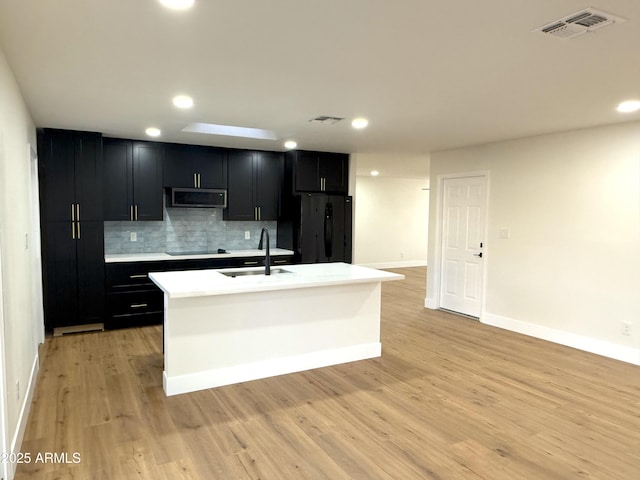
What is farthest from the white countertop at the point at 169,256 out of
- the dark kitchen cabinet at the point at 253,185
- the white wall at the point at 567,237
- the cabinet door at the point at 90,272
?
the white wall at the point at 567,237

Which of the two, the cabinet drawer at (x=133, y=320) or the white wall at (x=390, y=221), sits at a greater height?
the white wall at (x=390, y=221)

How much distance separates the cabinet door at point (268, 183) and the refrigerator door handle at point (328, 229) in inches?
29.3

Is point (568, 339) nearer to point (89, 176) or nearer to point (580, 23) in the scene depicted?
point (580, 23)

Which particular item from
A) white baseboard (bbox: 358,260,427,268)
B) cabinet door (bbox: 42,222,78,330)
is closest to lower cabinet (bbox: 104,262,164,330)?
cabinet door (bbox: 42,222,78,330)

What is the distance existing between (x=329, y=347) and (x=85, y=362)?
2.29 m

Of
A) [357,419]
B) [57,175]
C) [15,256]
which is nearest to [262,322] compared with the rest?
[357,419]

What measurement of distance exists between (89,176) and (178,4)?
146 inches

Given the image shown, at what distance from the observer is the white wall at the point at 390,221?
10469 millimetres

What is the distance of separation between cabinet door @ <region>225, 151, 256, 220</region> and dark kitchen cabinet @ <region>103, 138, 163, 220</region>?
94cm

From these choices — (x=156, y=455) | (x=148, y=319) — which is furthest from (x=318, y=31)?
(x=148, y=319)

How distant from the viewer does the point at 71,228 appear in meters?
4.86

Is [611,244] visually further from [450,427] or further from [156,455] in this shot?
[156,455]

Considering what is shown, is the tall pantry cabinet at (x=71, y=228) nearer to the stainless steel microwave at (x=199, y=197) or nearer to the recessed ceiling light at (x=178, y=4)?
the stainless steel microwave at (x=199, y=197)

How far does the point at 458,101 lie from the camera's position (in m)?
3.37
